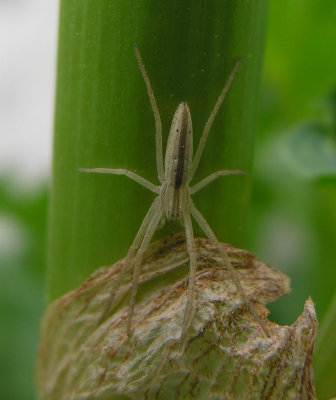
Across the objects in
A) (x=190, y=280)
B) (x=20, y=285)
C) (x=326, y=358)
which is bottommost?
(x=20, y=285)

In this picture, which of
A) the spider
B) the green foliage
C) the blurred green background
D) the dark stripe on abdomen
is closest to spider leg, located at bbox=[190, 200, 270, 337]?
the spider

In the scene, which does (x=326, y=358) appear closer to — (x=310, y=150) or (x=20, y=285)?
(x=310, y=150)

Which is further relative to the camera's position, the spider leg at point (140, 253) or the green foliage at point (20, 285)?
the green foliage at point (20, 285)

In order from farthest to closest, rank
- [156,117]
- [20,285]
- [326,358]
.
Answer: [20,285] → [326,358] → [156,117]

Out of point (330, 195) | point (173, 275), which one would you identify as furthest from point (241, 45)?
point (330, 195)

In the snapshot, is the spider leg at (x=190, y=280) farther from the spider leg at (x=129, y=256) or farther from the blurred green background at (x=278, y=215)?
the blurred green background at (x=278, y=215)

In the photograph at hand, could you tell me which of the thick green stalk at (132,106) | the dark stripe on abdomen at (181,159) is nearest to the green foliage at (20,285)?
the dark stripe on abdomen at (181,159)

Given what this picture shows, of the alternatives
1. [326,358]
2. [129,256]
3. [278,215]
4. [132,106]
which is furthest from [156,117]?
[278,215]
